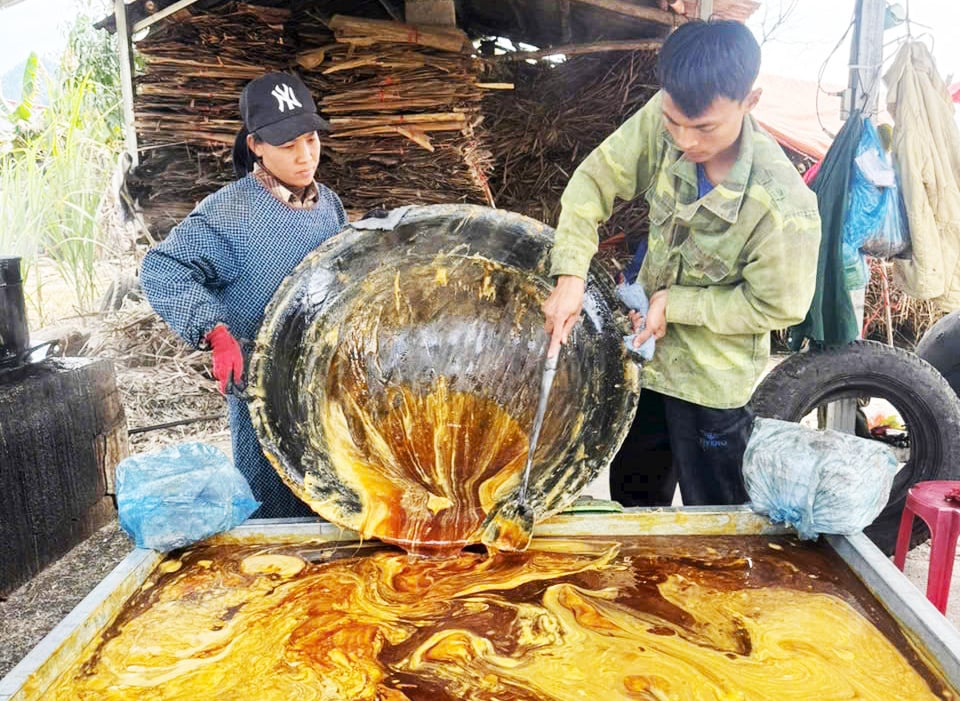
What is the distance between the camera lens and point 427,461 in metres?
2.12

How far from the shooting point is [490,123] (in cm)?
530

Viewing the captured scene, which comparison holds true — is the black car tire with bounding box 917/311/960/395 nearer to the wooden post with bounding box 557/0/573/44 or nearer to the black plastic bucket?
the wooden post with bounding box 557/0/573/44

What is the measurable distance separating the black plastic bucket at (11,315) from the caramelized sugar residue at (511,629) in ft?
5.81

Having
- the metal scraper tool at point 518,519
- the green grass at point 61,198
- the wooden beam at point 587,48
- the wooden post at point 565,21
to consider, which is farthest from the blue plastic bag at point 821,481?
the green grass at point 61,198

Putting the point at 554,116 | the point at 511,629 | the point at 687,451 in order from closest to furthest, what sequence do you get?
the point at 511,629 → the point at 687,451 → the point at 554,116

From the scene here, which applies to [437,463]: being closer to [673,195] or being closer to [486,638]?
[486,638]

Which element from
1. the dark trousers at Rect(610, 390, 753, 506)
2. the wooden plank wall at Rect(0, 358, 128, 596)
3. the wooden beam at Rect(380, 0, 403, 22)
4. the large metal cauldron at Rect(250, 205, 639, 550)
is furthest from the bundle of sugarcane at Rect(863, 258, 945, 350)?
the wooden plank wall at Rect(0, 358, 128, 596)

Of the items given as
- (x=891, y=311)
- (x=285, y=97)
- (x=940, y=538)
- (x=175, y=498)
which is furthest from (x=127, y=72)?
(x=891, y=311)

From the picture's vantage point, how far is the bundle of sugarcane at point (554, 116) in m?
5.22

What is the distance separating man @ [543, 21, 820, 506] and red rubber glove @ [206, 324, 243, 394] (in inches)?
33.0

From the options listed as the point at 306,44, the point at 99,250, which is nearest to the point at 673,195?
the point at 306,44

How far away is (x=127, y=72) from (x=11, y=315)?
214cm

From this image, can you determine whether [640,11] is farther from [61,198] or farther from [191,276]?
[61,198]

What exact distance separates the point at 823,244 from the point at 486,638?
214 centimetres
